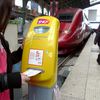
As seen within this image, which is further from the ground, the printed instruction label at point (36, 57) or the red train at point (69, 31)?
the printed instruction label at point (36, 57)

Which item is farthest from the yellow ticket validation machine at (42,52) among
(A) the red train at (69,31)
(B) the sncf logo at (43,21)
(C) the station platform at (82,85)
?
(A) the red train at (69,31)

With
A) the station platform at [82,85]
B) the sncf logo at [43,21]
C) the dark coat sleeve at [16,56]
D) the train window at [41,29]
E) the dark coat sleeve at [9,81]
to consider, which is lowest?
the station platform at [82,85]

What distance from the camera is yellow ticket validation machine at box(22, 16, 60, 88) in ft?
7.07

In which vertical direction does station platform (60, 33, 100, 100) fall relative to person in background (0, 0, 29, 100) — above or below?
below

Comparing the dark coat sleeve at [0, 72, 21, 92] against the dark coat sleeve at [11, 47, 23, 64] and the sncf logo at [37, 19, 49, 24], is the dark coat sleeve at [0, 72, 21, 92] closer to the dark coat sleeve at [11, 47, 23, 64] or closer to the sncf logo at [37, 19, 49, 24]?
the dark coat sleeve at [11, 47, 23, 64]

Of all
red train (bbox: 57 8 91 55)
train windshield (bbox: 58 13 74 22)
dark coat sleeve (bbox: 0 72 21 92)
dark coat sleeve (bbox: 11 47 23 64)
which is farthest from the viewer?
train windshield (bbox: 58 13 74 22)

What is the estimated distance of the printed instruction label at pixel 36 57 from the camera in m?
2.16

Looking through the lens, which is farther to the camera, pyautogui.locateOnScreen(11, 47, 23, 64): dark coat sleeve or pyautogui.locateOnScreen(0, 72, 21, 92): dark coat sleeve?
pyautogui.locateOnScreen(11, 47, 23, 64): dark coat sleeve

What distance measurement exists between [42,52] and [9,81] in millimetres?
580

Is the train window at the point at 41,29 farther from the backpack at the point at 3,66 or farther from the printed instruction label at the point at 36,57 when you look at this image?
the backpack at the point at 3,66

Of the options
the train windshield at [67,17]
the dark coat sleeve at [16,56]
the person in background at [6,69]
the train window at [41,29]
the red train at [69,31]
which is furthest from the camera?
the train windshield at [67,17]

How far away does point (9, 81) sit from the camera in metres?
1.66

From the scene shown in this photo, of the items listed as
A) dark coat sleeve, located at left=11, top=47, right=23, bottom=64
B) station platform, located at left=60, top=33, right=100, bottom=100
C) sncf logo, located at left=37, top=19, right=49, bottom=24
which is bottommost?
station platform, located at left=60, top=33, right=100, bottom=100

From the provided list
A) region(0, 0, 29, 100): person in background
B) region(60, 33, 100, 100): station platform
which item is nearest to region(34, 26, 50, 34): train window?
region(0, 0, 29, 100): person in background
